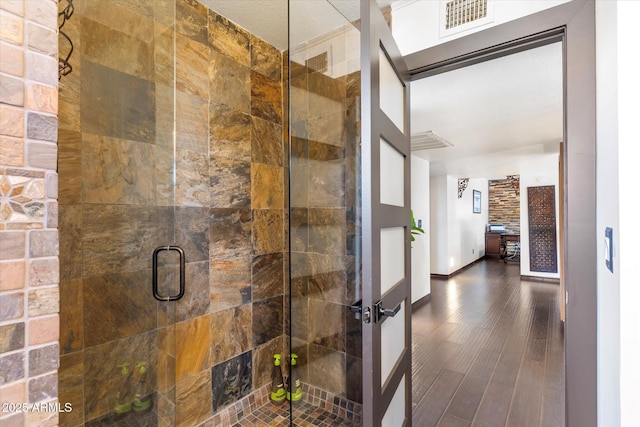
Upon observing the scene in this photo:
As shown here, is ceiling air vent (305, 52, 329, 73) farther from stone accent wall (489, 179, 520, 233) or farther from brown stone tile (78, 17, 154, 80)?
stone accent wall (489, 179, 520, 233)

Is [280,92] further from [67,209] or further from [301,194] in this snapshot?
[67,209]

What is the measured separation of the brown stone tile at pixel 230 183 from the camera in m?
1.81

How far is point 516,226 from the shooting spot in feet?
30.7

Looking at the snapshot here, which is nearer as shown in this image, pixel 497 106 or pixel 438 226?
pixel 497 106

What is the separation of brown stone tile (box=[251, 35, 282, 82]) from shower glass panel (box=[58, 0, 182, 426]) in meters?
0.54

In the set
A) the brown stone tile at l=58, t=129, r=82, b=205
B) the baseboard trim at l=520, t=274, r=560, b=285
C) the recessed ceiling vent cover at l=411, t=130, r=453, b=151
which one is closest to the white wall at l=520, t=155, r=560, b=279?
the baseboard trim at l=520, t=274, r=560, b=285

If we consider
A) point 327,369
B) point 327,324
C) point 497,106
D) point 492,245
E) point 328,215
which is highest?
point 497,106

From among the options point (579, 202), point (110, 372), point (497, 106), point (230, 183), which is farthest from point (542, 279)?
point (110, 372)

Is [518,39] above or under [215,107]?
above

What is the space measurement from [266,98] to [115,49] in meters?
0.99

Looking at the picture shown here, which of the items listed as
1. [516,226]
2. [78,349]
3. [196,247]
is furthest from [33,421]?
[516,226]

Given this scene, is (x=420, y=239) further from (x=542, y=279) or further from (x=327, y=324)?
(x=327, y=324)

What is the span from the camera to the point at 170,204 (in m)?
1.59

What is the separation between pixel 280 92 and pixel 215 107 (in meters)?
0.60
